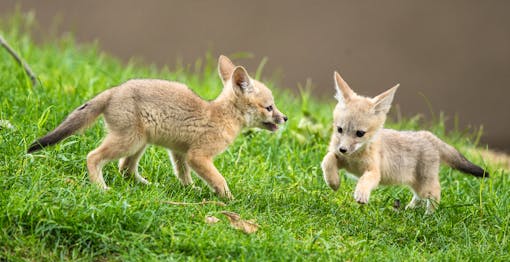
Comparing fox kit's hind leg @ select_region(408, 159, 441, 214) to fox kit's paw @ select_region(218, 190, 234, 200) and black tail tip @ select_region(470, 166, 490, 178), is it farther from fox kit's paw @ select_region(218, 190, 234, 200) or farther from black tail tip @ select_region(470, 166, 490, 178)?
fox kit's paw @ select_region(218, 190, 234, 200)

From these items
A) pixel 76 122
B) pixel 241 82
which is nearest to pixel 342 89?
pixel 241 82

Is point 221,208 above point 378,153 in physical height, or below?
below

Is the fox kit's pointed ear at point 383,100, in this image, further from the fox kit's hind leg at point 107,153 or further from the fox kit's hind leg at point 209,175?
the fox kit's hind leg at point 107,153

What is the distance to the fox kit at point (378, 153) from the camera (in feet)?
18.6

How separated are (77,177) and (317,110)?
4157 mm

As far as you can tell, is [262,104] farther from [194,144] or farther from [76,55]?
[76,55]

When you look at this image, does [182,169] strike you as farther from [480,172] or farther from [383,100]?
[480,172]

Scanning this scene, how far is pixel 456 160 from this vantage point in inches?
246

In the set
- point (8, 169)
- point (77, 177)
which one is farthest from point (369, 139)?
point (8, 169)

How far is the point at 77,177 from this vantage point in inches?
201

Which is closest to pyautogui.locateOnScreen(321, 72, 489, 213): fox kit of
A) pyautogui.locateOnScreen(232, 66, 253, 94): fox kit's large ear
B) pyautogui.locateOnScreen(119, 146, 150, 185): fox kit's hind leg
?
pyautogui.locateOnScreen(232, 66, 253, 94): fox kit's large ear

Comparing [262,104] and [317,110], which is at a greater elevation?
[262,104]

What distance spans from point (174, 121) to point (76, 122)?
0.71 metres

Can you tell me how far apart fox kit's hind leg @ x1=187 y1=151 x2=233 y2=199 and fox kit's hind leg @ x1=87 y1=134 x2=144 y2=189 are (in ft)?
1.66
